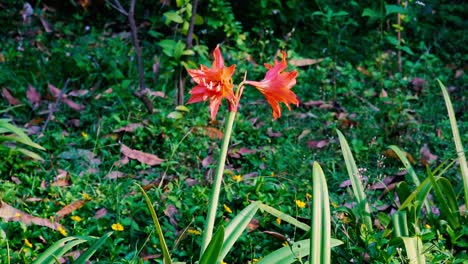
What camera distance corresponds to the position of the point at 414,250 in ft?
7.20

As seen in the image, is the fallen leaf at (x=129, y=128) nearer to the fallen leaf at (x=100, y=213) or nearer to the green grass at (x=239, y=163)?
the green grass at (x=239, y=163)

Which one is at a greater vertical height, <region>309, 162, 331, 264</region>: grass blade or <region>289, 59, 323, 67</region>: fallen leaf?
<region>289, 59, 323, 67</region>: fallen leaf

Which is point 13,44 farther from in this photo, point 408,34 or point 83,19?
point 408,34

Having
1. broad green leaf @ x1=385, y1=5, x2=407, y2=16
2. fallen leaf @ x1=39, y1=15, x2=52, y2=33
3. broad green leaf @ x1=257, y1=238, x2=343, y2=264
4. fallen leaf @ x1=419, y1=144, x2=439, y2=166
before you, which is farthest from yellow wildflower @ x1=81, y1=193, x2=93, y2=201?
broad green leaf @ x1=385, y1=5, x2=407, y2=16

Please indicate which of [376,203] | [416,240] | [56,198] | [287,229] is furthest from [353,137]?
[56,198]

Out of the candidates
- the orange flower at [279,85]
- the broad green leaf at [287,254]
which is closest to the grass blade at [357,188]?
the broad green leaf at [287,254]

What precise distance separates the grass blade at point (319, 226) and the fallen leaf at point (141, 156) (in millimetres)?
1465

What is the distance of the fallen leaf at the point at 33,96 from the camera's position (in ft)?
12.4

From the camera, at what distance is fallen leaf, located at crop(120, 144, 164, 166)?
323cm

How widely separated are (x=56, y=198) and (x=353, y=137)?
165 cm

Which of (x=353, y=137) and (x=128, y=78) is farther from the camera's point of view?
(x=128, y=78)

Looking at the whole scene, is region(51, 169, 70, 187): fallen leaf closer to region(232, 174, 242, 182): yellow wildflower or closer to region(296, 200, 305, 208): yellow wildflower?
region(232, 174, 242, 182): yellow wildflower

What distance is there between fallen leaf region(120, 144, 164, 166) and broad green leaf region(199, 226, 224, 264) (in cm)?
148

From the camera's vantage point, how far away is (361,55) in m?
4.72
